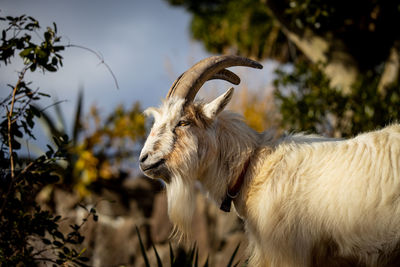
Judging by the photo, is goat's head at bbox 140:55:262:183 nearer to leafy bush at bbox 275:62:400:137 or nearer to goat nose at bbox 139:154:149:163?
goat nose at bbox 139:154:149:163

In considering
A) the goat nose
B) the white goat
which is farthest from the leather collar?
the goat nose

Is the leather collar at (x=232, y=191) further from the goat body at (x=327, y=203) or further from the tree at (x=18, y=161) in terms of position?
the tree at (x=18, y=161)

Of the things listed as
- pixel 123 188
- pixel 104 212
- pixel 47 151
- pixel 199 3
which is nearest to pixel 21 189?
pixel 47 151

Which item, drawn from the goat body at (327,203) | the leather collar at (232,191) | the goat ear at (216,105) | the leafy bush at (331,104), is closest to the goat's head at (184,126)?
the goat ear at (216,105)

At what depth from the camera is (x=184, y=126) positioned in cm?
268

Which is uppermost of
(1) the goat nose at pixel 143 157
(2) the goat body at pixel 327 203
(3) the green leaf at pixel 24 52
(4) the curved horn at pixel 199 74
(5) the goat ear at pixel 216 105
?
(3) the green leaf at pixel 24 52

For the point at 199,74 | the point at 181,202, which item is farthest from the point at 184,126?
the point at 181,202

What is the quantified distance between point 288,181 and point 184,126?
0.79 metres

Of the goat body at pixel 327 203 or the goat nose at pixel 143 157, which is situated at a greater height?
the goat nose at pixel 143 157

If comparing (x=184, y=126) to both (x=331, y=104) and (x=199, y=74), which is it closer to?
(x=199, y=74)

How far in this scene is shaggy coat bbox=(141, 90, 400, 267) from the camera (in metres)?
2.20

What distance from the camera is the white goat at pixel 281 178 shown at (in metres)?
2.21

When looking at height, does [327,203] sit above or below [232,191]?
below

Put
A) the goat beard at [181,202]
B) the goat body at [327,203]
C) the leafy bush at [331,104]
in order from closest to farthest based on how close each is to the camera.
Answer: the goat body at [327,203] < the goat beard at [181,202] < the leafy bush at [331,104]
